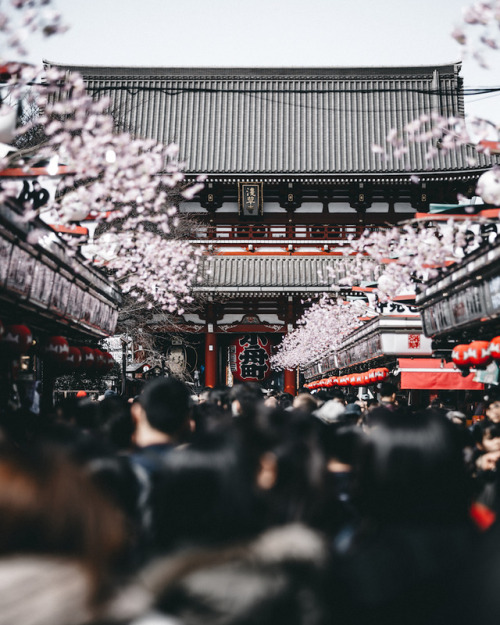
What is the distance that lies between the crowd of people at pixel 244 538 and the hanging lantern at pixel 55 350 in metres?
6.93

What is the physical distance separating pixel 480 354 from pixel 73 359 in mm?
6140

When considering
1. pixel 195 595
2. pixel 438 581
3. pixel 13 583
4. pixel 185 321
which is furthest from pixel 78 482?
pixel 185 321

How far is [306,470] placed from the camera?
2.98m

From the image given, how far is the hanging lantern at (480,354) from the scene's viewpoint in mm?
9273

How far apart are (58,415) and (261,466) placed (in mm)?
2831

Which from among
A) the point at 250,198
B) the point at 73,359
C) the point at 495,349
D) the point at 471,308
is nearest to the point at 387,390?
the point at 471,308

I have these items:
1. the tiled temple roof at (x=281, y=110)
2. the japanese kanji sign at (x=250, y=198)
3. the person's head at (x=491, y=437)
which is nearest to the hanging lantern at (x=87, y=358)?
the person's head at (x=491, y=437)

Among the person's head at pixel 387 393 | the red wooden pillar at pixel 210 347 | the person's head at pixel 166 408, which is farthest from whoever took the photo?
the red wooden pillar at pixel 210 347

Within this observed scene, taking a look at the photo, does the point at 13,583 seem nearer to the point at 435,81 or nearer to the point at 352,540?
the point at 352,540

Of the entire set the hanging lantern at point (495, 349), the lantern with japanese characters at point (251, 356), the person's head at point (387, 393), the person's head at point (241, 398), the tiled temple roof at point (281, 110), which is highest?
the tiled temple roof at point (281, 110)

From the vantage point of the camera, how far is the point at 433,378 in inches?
581

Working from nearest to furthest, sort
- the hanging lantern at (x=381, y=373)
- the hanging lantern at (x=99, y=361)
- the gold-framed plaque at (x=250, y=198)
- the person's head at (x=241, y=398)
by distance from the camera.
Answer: the person's head at (x=241, y=398) → the hanging lantern at (x=99, y=361) → the hanging lantern at (x=381, y=373) → the gold-framed plaque at (x=250, y=198)

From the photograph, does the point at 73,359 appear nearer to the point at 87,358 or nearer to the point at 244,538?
the point at 87,358

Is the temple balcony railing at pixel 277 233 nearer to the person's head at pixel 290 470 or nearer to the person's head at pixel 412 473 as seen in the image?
the person's head at pixel 290 470
